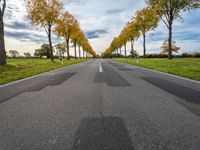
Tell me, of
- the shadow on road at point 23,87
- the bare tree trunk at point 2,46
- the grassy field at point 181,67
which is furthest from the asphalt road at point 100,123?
the bare tree trunk at point 2,46

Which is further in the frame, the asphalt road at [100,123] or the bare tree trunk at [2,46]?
the bare tree trunk at [2,46]

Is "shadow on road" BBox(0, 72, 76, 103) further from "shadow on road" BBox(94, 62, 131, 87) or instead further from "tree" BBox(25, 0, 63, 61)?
"tree" BBox(25, 0, 63, 61)

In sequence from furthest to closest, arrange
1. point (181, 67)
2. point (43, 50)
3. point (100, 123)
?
point (43, 50), point (181, 67), point (100, 123)

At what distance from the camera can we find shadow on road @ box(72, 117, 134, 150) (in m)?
2.69

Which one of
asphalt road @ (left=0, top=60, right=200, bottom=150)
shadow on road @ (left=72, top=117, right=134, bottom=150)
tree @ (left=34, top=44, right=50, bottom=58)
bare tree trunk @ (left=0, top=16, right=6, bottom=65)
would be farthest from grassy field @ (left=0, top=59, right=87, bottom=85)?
tree @ (left=34, top=44, right=50, bottom=58)

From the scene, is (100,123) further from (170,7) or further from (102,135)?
(170,7)

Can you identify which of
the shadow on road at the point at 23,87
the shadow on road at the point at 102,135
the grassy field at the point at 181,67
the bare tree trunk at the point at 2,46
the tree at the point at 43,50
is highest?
the tree at the point at 43,50

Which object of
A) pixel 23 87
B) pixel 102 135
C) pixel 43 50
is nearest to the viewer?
pixel 102 135

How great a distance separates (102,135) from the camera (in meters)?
3.06

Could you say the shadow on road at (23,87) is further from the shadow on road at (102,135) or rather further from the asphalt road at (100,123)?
the shadow on road at (102,135)

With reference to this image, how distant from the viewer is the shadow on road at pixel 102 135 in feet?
8.82

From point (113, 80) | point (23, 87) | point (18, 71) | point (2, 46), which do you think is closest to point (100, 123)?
point (23, 87)

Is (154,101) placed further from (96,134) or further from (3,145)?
(3,145)

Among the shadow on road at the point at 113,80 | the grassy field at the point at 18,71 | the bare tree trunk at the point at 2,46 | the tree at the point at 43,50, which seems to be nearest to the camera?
the shadow on road at the point at 113,80
